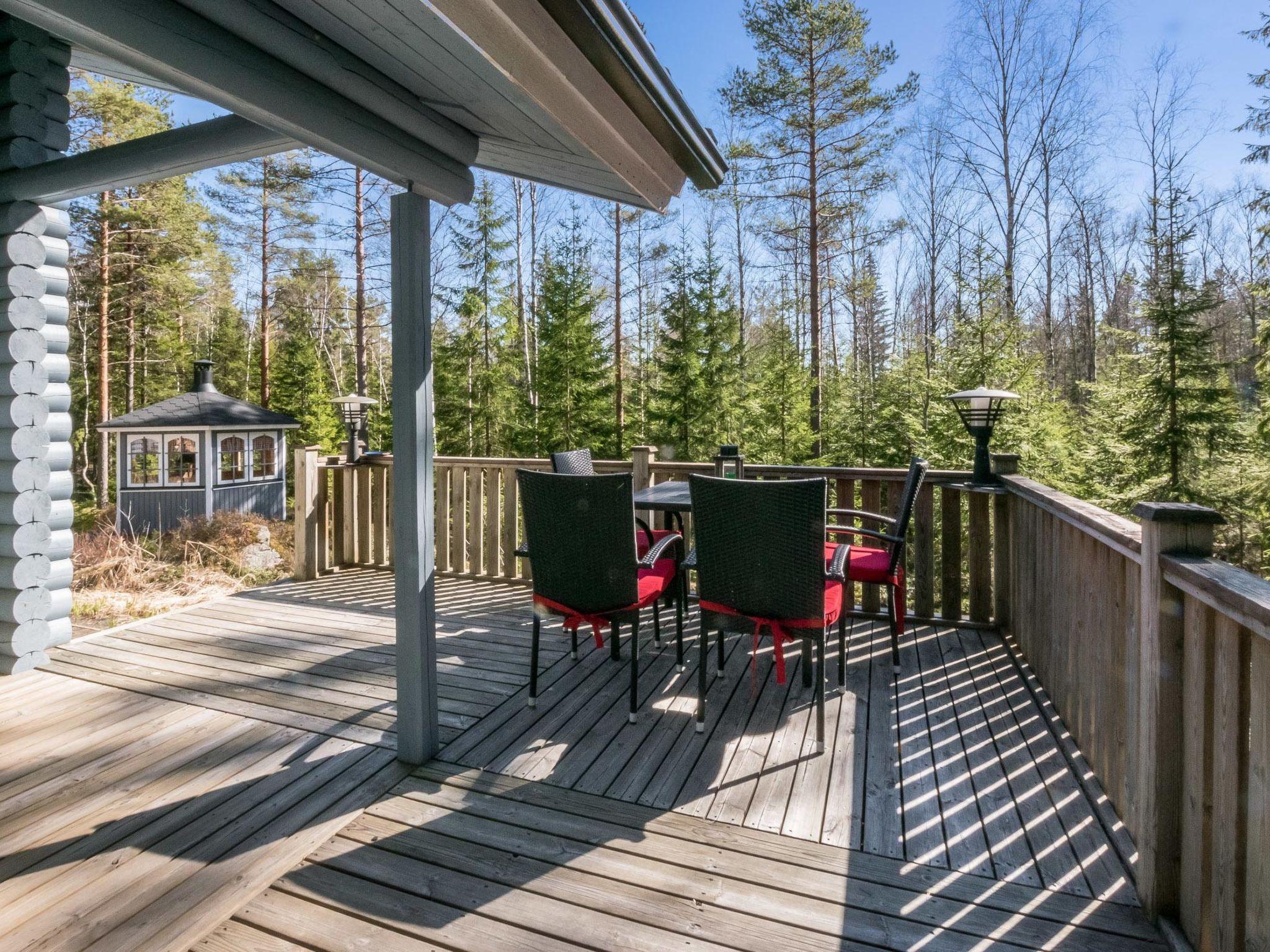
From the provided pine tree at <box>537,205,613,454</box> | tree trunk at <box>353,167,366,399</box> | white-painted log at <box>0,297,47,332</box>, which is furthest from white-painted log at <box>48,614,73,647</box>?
tree trunk at <box>353,167,366,399</box>

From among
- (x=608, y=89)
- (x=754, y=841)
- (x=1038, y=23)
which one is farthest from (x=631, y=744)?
(x=1038, y=23)

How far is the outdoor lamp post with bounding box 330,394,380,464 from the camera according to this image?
5.12 metres

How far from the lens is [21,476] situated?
128 inches

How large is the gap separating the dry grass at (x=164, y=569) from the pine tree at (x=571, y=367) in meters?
5.03

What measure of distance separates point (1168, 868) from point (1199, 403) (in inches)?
294

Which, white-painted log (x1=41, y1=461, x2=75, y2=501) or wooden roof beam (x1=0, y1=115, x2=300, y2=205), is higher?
wooden roof beam (x1=0, y1=115, x2=300, y2=205)

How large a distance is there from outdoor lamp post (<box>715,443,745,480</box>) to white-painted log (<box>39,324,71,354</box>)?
3.36 metres

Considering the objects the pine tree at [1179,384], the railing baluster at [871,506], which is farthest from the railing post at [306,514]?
the pine tree at [1179,384]

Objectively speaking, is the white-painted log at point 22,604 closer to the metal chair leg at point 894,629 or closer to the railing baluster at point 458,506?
the railing baluster at point 458,506

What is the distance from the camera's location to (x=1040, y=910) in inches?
66.6

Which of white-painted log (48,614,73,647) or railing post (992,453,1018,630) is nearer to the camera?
white-painted log (48,614,73,647)

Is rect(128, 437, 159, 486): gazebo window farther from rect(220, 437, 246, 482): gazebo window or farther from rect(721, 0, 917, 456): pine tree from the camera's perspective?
rect(721, 0, 917, 456): pine tree

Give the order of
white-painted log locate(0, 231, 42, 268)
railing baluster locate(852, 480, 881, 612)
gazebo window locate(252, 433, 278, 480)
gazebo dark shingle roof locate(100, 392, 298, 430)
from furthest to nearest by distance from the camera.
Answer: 1. gazebo window locate(252, 433, 278, 480)
2. gazebo dark shingle roof locate(100, 392, 298, 430)
3. railing baluster locate(852, 480, 881, 612)
4. white-painted log locate(0, 231, 42, 268)

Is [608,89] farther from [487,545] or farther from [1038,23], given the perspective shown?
[1038,23]
